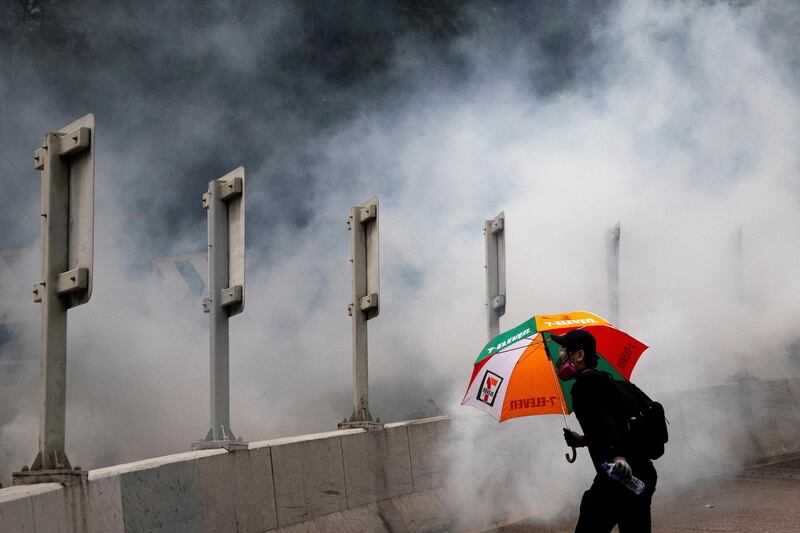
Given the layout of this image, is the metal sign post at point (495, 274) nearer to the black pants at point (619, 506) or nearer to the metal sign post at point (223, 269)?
the metal sign post at point (223, 269)

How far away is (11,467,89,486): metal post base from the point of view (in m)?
5.03

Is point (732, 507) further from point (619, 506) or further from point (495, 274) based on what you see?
point (619, 506)

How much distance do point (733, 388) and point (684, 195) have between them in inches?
255

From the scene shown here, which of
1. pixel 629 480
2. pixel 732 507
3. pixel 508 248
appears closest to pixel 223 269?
pixel 629 480

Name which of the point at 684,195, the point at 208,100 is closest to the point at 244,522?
the point at 208,100

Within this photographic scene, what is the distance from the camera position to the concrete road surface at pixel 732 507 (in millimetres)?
8562

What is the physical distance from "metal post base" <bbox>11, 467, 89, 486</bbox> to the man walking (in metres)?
2.02

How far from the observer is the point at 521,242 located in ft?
54.7

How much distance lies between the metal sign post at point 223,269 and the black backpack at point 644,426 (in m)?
2.62

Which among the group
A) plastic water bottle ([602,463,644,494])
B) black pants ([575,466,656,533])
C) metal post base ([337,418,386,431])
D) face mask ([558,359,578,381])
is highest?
face mask ([558,359,578,381])

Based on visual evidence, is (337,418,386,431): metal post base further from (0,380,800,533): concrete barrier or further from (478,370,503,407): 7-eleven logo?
(478,370,503,407): 7-eleven logo

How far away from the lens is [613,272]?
13.1 meters

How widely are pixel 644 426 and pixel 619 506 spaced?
1.14 ft

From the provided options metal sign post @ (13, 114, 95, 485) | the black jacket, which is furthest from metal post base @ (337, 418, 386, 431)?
the black jacket
